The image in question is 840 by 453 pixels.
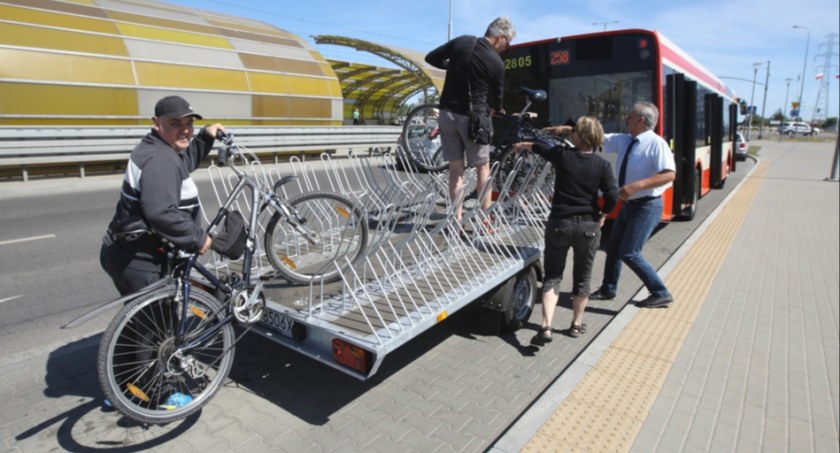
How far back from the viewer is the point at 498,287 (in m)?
4.19

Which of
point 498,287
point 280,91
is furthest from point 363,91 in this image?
point 498,287

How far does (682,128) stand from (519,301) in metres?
4.91

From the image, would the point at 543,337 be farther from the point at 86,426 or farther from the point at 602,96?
the point at 602,96

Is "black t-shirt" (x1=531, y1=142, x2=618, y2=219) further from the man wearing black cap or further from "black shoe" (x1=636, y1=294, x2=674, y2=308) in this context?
the man wearing black cap

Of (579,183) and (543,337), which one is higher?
(579,183)

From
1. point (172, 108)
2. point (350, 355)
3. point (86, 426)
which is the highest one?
point (172, 108)

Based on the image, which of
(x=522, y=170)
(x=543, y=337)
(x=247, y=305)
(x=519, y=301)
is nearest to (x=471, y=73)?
(x=522, y=170)

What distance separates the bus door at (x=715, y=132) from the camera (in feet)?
35.7

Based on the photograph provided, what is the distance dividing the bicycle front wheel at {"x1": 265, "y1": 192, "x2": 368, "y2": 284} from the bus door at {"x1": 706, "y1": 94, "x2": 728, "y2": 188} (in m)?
9.22

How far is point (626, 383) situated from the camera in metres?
3.56

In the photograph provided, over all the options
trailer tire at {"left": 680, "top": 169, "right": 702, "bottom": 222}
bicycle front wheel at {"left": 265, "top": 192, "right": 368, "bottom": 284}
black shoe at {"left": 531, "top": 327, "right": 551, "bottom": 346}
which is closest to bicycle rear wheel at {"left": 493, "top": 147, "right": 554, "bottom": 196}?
black shoe at {"left": 531, "top": 327, "right": 551, "bottom": 346}

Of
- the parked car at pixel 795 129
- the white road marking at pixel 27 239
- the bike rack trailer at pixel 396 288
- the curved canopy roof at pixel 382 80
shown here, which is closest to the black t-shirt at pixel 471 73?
the bike rack trailer at pixel 396 288

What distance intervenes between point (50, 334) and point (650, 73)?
7.35 meters

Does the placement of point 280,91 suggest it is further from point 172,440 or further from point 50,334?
point 172,440
